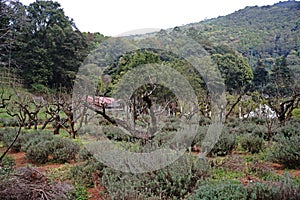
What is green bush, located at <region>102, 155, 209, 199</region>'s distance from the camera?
150 inches

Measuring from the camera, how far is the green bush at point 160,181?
3801 mm

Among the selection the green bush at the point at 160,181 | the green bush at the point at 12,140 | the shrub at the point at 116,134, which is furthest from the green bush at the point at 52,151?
the green bush at the point at 160,181

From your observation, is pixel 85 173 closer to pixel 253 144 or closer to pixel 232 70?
pixel 253 144

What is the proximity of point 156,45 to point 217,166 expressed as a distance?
332 inches

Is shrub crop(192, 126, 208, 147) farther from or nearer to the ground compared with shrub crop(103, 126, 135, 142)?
farther from the ground

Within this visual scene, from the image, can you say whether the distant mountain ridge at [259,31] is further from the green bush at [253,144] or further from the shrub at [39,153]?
the shrub at [39,153]

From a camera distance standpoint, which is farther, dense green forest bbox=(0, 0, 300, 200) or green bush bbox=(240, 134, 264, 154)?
green bush bbox=(240, 134, 264, 154)

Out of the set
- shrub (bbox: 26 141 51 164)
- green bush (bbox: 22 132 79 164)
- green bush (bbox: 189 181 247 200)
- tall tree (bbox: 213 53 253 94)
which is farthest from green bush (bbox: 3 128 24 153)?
tall tree (bbox: 213 53 253 94)

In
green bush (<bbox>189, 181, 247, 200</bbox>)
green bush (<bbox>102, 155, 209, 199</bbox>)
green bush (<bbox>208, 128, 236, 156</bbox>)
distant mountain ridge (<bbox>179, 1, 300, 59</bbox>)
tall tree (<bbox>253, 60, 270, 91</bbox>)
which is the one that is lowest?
green bush (<bbox>208, 128, 236, 156</bbox>)

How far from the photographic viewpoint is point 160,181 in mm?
4207

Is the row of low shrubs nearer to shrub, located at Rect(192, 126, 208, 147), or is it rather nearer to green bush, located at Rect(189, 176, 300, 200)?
shrub, located at Rect(192, 126, 208, 147)

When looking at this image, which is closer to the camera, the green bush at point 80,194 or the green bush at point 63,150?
the green bush at point 80,194

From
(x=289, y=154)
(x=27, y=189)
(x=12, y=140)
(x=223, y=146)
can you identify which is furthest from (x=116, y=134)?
(x=27, y=189)

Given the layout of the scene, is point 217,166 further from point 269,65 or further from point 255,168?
point 269,65
